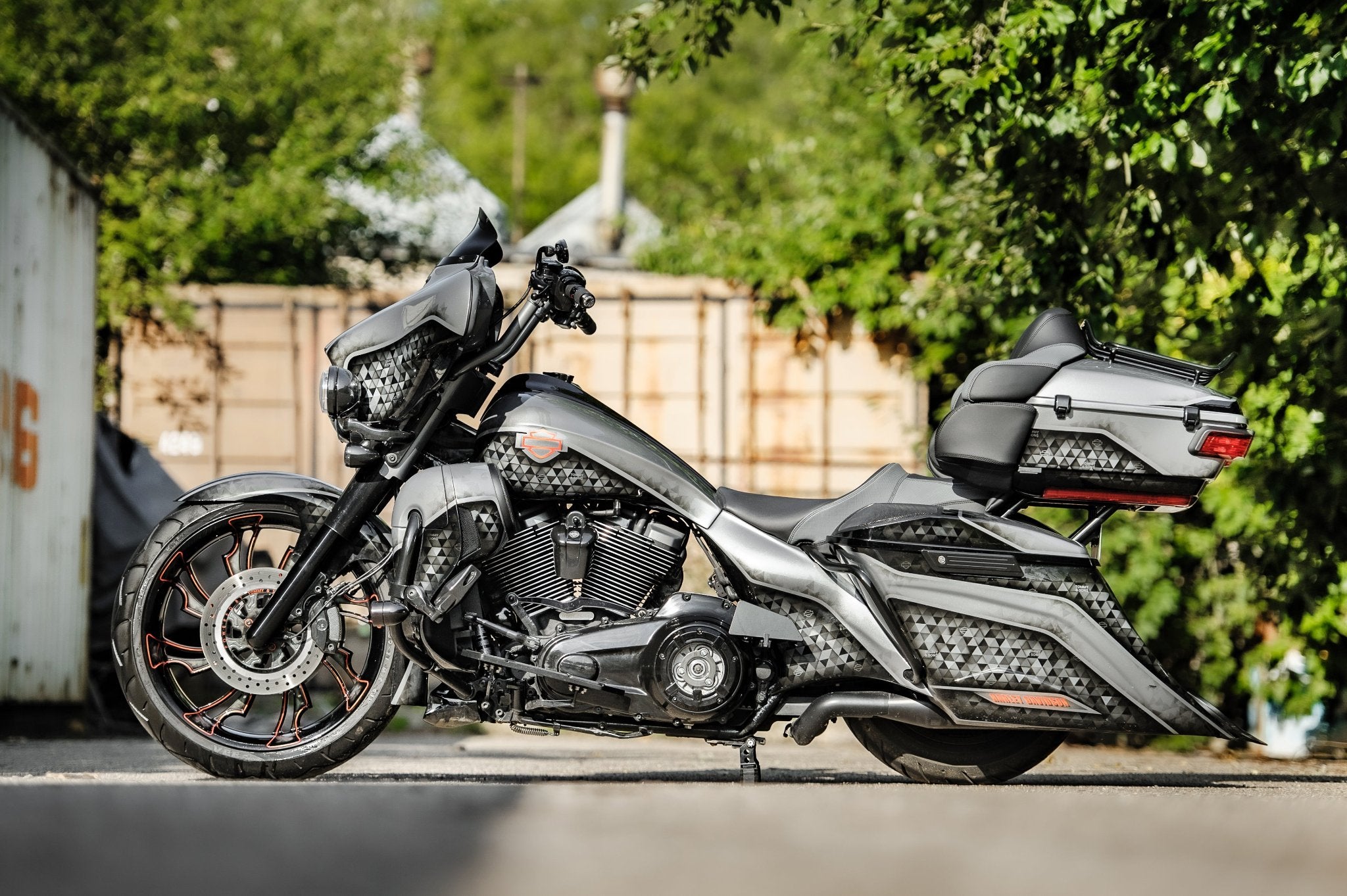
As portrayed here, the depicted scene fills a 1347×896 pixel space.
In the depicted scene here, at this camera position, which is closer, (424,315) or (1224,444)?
(1224,444)

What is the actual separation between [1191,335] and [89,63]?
12.3 m

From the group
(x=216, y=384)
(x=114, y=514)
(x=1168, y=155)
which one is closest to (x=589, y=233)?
(x=216, y=384)

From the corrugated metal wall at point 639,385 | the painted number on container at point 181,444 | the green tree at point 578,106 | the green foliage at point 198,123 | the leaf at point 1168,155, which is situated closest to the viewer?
the leaf at point 1168,155

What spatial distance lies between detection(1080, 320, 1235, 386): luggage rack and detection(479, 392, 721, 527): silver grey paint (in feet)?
4.27

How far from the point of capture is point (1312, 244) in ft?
26.0

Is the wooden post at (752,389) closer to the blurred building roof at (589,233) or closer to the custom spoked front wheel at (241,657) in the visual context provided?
the blurred building roof at (589,233)

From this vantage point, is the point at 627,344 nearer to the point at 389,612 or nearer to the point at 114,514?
the point at 114,514

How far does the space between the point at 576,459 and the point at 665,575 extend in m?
0.46

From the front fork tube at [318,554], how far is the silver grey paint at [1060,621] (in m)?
1.58

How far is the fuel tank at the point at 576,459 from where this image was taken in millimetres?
4797

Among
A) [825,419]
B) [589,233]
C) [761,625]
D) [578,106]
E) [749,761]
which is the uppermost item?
[578,106]

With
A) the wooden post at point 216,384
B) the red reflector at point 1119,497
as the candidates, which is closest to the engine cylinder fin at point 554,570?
the red reflector at point 1119,497

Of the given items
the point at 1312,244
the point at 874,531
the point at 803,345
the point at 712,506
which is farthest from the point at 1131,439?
the point at 803,345

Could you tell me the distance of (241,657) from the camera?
5.02 meters
